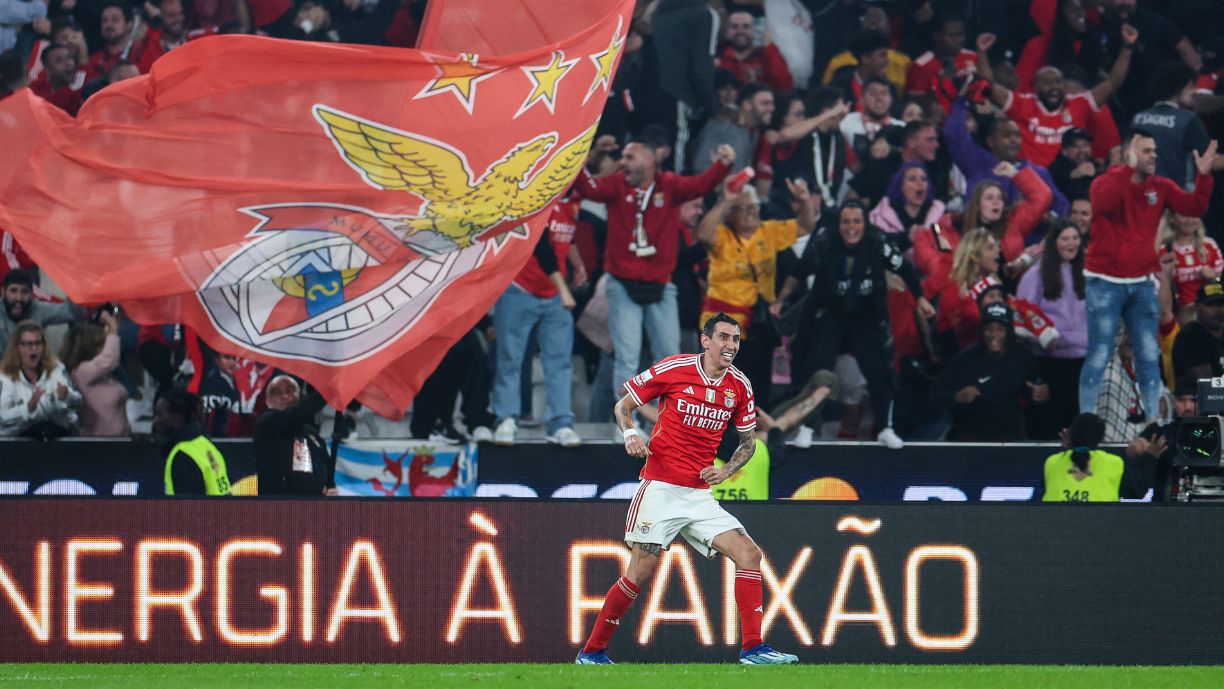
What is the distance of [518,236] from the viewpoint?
38.5 ft

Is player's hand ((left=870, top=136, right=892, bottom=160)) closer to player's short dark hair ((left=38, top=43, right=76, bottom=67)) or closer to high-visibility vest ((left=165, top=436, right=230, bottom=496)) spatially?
high-visibility vest ((left=165, top=436, right=230, bottom=496))

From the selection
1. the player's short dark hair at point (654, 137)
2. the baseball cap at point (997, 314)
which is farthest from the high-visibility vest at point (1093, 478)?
the player's short dark hair at point (654, 137)

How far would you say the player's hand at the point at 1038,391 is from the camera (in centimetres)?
1334

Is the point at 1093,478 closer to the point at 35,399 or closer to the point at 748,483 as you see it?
the point at 748,483

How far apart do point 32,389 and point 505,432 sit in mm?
3414

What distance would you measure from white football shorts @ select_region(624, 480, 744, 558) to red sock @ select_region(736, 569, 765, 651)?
26 centimetres

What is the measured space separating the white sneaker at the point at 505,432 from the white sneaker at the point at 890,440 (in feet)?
8.80

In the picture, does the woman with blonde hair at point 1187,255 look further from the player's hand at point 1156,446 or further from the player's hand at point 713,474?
the player's hand at point 713,474

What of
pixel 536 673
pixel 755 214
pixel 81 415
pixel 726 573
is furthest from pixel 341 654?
pixel 755 214

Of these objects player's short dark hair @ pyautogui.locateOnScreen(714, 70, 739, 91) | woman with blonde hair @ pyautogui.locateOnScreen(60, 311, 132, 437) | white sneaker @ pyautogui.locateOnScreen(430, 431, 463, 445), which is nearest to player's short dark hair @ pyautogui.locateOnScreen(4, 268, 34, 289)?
woman with blonde hair @ pyautogui.locateOnScreen(60, 311, 132, 437)

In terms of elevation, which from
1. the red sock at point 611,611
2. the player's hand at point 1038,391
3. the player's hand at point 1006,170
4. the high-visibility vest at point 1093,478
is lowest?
the red sock at point 611,611

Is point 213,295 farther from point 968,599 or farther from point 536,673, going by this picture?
point 968,599

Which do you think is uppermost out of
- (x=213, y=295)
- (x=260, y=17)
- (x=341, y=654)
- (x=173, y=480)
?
(x=260, y=17)

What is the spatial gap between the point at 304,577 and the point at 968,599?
3.63 m
